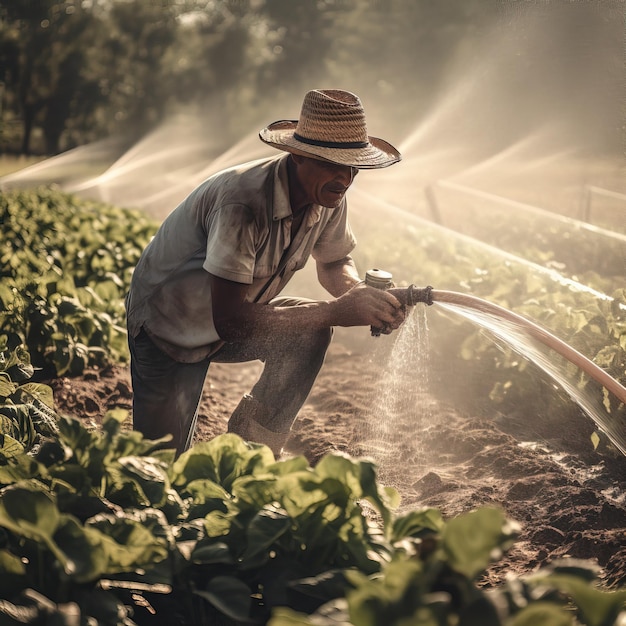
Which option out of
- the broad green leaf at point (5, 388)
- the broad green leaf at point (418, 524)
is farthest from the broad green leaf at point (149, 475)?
the broad green leaf at point (5, 388)

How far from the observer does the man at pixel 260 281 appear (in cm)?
270

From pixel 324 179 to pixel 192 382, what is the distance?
93 centimetres

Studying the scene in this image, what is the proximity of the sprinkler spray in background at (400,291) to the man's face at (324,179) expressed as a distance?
0.90 ft

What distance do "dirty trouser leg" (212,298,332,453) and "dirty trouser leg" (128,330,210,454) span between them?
0.15 m

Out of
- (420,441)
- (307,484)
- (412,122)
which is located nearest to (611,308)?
(420,441)

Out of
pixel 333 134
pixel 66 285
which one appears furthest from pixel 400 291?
pixel 66 285

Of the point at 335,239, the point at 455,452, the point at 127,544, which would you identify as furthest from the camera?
the point at 455,452

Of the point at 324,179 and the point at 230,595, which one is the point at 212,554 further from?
the point at 324,179

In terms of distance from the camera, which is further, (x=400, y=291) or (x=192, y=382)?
(x=192, y=382)

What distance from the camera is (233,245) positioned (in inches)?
105

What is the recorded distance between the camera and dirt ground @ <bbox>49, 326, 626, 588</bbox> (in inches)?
118

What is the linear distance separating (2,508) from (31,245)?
4.49m

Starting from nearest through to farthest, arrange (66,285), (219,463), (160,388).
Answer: (219,463) → (160,388) → (66,285)

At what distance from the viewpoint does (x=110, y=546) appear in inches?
59.5
